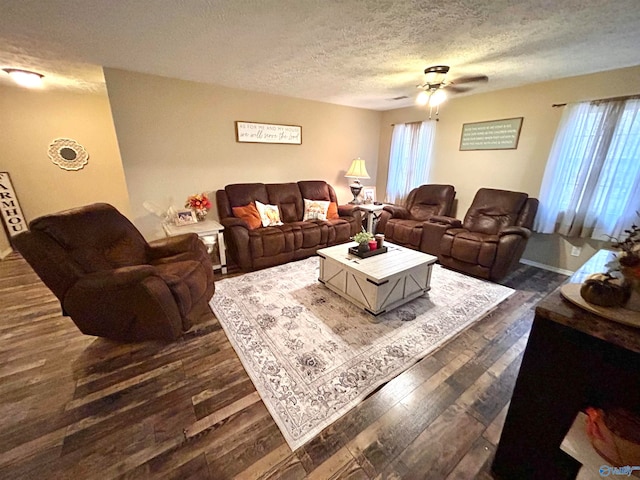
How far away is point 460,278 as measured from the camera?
307 centimetres

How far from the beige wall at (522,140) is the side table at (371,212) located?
1.09m

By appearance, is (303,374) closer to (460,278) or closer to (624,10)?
(460,278)

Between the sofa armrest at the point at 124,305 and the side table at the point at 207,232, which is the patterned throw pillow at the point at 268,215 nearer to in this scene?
the side table at the point at 207,232

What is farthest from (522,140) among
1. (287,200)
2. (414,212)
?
(287,200)

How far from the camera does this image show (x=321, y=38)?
1987 millimetres

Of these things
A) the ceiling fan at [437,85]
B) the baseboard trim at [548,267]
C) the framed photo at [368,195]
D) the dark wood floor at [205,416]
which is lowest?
the dark wood floor at [205,416]

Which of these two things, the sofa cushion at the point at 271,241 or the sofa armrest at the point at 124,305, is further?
the sofa cushion at the point at 271,241

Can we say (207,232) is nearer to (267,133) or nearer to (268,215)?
(268,215)

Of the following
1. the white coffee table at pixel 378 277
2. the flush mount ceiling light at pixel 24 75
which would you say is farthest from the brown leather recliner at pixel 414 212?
the flush mount ceiling light at pixel 24 75

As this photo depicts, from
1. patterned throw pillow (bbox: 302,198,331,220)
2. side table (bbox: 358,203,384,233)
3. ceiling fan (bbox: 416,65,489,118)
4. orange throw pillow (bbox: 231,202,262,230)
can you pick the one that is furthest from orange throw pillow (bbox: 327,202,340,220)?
ceiling fan (bbox: 416,65,489,118)

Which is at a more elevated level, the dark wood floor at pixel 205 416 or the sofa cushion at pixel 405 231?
Answer: the sofa cushion at pixel 405 231

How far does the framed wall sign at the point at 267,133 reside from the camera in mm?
3676

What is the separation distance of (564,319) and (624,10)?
2068mm

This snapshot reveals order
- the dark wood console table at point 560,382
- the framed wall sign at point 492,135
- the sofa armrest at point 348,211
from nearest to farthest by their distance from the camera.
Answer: the dark wood console table at point 560,382 → the framed wall sign at point 492,135 → the sofa armrest at point 348,211
